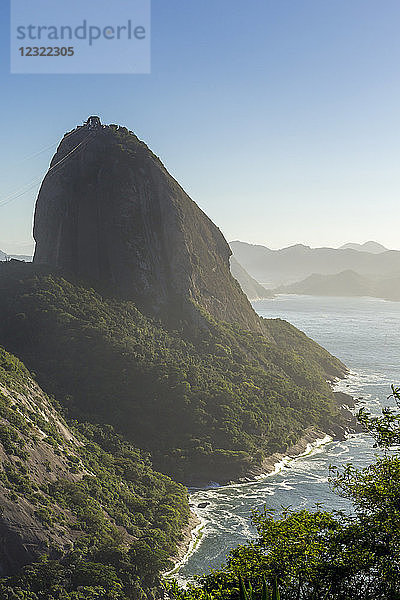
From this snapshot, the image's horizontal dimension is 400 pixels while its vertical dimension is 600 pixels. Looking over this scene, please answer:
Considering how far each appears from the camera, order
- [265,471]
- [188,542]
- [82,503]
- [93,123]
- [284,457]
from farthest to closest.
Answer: [93,123], [284,457], [265,471], [188,542], [82,503]

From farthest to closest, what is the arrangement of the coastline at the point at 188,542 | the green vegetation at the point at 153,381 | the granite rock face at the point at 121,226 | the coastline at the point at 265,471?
the granite rock face at the point at 121,226 → the green vegetation at the point at 153,381 → the coastline at the point at 265,471 → the coastline at the point at 188,542

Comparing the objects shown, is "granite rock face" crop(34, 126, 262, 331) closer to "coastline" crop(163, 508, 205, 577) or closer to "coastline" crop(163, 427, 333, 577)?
"coastline" crop(163, 427, 333, 577)

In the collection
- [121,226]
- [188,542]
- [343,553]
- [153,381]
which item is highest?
[121,226]

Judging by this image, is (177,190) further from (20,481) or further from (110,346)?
(20,481)

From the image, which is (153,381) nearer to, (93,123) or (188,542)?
(188,542)

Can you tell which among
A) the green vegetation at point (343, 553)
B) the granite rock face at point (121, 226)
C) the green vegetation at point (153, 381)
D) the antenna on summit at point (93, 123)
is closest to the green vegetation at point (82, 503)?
the green vegetation at point (153, 381)

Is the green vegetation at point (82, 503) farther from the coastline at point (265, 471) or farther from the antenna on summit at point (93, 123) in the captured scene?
the antenna on summit at point (93, 123)

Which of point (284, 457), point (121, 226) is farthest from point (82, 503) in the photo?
point (121, 226)

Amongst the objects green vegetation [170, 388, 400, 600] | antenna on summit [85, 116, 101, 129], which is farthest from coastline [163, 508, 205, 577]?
antenna on summit [85, 116, 101, 129]
